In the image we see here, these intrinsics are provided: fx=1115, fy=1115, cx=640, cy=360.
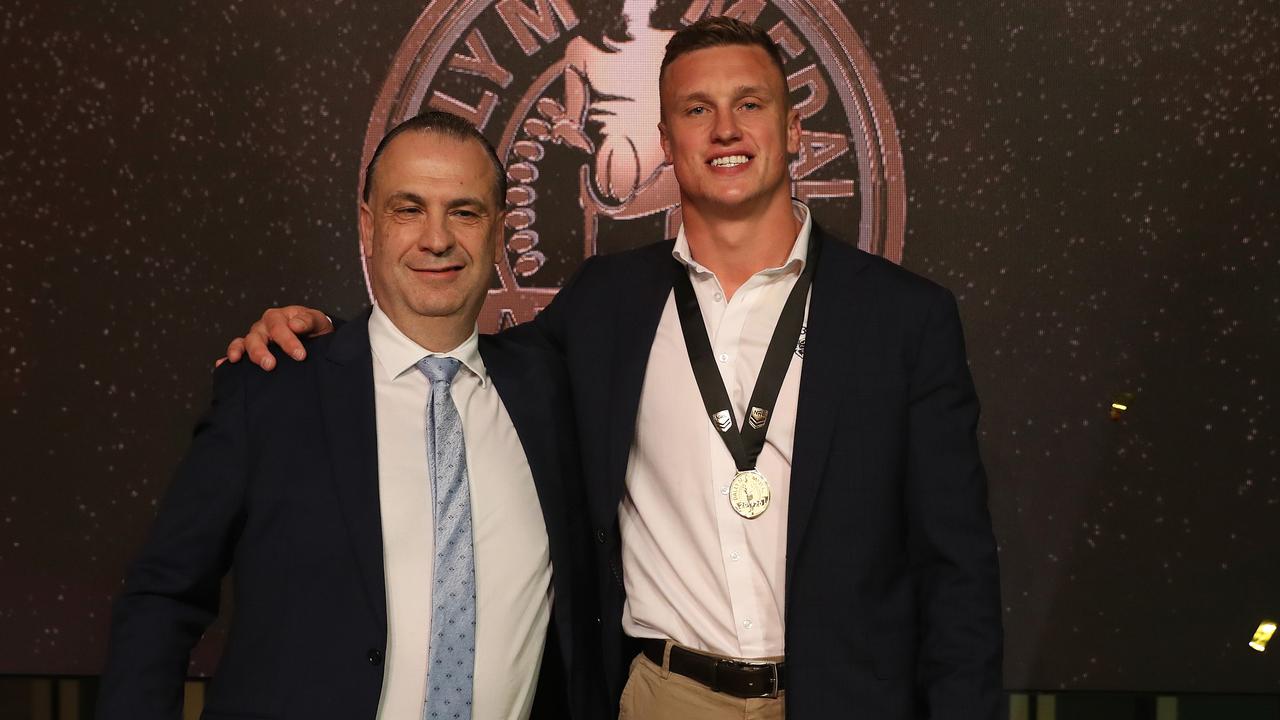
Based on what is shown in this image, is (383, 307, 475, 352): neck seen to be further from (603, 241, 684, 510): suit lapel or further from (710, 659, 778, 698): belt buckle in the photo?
(710, 659, 778, 698): belt buckle

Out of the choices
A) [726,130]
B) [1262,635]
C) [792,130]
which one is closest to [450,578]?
[726,130]

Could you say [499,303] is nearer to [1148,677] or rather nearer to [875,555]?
[875,555]

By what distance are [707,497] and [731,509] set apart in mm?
49

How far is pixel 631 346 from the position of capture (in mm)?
2137

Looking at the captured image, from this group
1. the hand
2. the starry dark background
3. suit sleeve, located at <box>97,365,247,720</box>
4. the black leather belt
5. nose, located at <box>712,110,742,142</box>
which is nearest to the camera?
suit sleeve, located at <box>97,365,247,720</box>

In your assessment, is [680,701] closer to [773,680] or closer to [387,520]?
[773,680]

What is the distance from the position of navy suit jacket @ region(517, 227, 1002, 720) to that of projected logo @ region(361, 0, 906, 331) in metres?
0.97

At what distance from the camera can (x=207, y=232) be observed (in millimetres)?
2990

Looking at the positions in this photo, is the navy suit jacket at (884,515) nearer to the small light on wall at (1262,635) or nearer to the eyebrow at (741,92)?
the eyebrow at (741,92)

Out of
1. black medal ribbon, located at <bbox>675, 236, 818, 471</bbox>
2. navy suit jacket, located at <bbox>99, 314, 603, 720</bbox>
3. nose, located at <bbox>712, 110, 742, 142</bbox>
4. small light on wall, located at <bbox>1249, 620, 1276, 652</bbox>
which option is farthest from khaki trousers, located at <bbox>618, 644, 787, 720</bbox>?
small light on wall, located at <bbox>1249, 620, 1276, 652</bbox>

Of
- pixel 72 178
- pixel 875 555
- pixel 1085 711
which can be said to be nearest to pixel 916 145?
pixel 875 555

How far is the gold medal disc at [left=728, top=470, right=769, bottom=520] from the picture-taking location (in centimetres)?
198

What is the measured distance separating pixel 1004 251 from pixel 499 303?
4.44ft

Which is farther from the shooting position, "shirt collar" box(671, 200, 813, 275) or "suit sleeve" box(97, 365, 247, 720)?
"shirt collar" box(671, 200, 813, 275)
